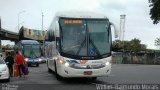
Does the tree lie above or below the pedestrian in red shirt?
above

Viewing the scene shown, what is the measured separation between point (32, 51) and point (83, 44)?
3122 cm

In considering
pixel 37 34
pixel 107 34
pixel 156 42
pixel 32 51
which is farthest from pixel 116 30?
pixel 37 34

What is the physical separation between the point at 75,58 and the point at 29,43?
3182 centimetres

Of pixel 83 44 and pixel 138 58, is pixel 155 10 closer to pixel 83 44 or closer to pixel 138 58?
pixel 138 58

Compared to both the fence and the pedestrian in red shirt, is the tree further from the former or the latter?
the pedestrian in red shirt

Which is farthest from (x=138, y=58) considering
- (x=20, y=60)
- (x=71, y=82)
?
(x=71, y=82)

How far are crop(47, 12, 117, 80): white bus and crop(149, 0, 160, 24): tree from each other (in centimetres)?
4806

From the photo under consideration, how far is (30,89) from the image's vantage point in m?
19.6

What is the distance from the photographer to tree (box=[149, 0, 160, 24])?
69.5 m

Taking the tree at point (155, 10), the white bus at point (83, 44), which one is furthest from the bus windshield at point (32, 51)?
the white bus at point (83, 44)

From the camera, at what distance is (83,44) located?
22234mm

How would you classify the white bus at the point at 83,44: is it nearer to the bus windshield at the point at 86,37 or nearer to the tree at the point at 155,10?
the bus windshield at the point at 86,37

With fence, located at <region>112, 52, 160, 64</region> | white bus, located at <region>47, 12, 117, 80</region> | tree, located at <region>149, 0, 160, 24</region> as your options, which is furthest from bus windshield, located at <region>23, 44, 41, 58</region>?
white bus, located at <region>47, 12, 117, 80</region>

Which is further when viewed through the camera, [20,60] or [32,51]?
[32,51]
